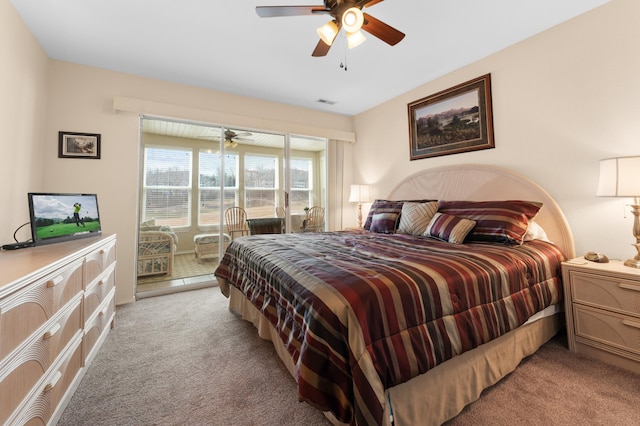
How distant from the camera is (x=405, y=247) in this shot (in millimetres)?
2000

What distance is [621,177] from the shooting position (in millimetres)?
1716

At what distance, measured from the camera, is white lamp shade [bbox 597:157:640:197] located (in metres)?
1.67

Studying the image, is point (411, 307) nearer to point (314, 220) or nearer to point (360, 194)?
point (360, 194)

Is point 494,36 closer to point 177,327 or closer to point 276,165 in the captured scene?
point 276,165

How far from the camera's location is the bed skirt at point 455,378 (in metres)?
1.10

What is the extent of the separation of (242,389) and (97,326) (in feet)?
3.87

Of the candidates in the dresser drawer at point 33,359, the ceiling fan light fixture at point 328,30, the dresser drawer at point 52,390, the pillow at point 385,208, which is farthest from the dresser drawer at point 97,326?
the pillow at point 385,208

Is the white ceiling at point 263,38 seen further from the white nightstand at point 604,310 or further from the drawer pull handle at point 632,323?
the drawer pull handle at point 632,323

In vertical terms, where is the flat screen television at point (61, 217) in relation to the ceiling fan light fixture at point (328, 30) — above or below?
below

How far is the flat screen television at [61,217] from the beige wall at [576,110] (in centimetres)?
381

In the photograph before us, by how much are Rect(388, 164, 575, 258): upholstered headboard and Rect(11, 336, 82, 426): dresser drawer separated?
3.41 m

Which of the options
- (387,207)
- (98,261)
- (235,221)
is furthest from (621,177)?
(235,221)

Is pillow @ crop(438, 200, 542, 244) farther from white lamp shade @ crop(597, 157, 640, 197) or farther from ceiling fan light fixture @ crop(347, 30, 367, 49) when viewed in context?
ceiling fan light fixture @ crop(347, 30, 367, 49)

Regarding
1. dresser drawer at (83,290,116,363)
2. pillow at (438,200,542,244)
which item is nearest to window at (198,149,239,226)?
dresser drawer at (83,290,116,363)
